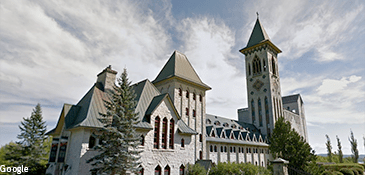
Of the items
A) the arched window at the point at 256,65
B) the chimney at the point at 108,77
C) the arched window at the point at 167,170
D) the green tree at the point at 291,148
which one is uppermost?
the arched window at the point at 256,65

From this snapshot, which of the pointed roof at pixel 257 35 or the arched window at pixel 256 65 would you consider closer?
the arched window at pixel 256 65

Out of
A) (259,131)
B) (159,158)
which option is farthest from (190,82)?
(259,131)

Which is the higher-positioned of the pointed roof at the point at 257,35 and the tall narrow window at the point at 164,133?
the pointed roof at the point at 257,35

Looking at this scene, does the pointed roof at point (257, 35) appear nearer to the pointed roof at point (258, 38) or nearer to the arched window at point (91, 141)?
the pointed roof at point (258, 38)

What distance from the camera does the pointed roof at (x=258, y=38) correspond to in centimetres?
6226

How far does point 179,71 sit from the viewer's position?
3216cm

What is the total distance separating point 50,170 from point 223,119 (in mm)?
35199

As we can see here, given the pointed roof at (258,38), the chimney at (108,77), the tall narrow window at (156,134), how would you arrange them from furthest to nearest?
the pointed roof at (258,38), the chimney at (108,77), the tall narrow window at (156,134)

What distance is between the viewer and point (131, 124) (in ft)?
60.0

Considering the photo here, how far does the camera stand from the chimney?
25312 mm

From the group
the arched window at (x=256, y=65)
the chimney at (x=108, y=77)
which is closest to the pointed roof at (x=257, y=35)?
the arched window at (x=256, y=65)

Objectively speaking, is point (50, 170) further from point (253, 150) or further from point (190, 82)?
point (253, 150)

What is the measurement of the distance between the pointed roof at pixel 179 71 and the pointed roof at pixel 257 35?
3490 cm

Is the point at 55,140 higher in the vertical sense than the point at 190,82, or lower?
lower
